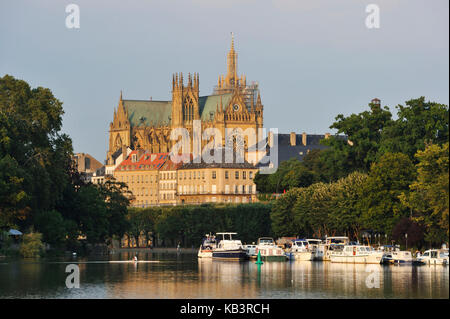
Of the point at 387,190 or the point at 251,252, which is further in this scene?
the point at 251,252

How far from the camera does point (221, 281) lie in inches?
4471

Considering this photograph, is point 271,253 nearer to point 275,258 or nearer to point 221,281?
point 275,258

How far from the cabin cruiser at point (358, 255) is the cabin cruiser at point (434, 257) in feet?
16.7

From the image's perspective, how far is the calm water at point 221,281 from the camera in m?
98.2

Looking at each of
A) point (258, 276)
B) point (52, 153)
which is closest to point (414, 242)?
point (258, 276)

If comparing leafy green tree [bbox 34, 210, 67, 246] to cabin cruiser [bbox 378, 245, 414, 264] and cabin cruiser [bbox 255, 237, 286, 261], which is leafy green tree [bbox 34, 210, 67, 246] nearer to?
cabin cruiser [bbox 255, 237, 286, 261]

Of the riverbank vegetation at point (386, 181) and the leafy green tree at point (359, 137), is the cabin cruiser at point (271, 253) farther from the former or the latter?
the leafy green tree at point (359, 137)

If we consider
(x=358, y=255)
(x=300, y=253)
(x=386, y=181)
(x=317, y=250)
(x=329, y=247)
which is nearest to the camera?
(x=358, y=255)

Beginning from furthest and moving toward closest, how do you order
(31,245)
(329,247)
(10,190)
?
(329,247)
(31,245)
(10,190)

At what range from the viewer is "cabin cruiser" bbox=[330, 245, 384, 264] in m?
144

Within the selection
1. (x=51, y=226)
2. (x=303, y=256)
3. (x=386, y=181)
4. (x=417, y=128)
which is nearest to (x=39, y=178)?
(x=51, y=226)

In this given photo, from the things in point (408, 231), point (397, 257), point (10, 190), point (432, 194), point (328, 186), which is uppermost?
point (328, 186)

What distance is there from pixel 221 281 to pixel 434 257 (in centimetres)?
3429

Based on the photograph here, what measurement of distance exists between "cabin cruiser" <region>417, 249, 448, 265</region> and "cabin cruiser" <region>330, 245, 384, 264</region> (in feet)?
16.7
